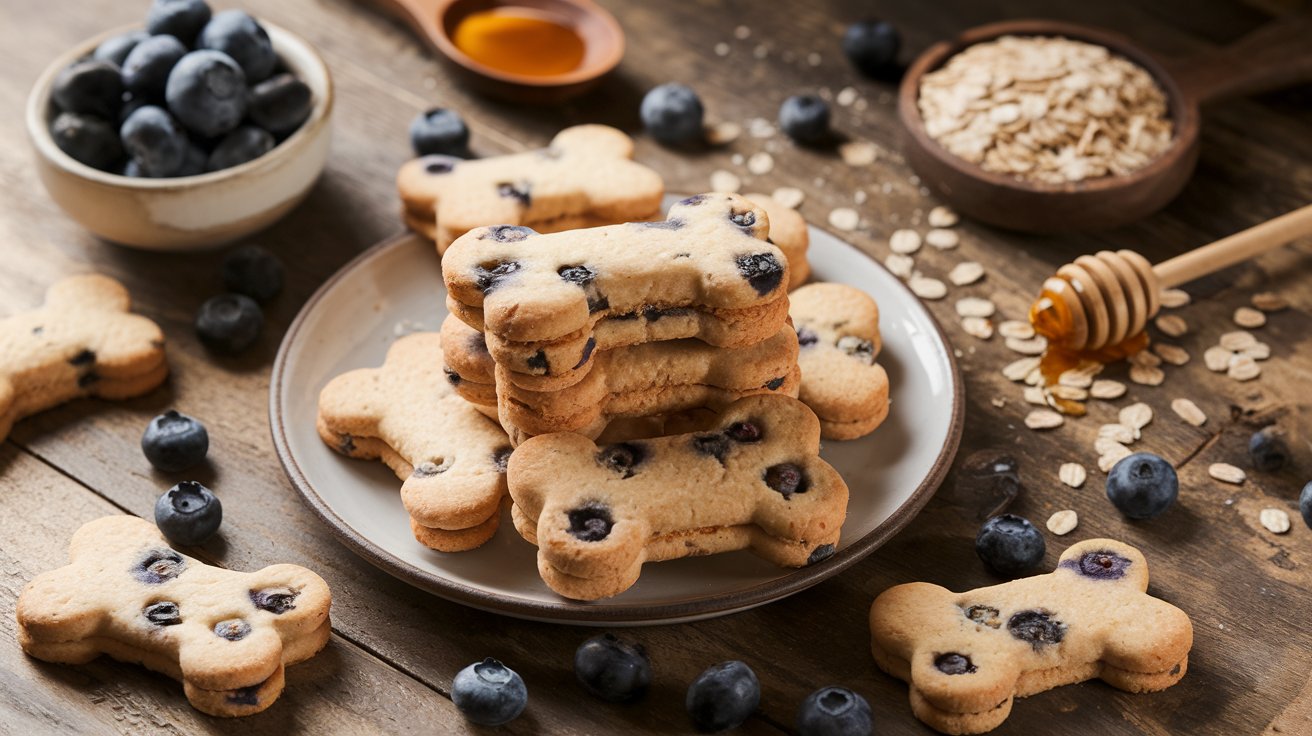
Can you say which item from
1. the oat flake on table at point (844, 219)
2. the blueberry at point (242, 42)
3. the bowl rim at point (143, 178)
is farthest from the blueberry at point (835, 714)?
the blueberry at point (242, 42)

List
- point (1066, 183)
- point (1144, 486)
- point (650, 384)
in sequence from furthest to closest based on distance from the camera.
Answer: point (1066, 183) → point (1144, 486) → point (650, 384)

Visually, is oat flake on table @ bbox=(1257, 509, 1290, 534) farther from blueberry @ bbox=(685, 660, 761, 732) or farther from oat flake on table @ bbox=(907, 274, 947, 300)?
blueberry @ bbox=(685, 660, 761, 732)

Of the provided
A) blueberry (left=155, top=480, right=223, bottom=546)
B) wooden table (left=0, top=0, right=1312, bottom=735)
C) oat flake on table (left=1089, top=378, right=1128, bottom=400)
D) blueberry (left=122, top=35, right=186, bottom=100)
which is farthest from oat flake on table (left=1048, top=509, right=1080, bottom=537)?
blueberry (left=122, top=35, right=186, bottom=100)

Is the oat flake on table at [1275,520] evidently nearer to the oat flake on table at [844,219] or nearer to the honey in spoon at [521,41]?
the oat flake on table at [844,219]

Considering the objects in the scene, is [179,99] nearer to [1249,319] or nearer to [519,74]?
[519,74]

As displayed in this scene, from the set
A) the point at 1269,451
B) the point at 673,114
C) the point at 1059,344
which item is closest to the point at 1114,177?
the point at 1059,344

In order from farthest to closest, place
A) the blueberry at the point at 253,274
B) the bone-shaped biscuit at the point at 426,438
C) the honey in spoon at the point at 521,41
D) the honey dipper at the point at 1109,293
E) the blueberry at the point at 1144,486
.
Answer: the honey in spoon at the point at 521,41 < the blueberry at the point at 253,274 < the honey dipper at the point at 1109,293 < the blueberry at the point at 1144,486 < the bone-shaped biscuit at the point at 426,438


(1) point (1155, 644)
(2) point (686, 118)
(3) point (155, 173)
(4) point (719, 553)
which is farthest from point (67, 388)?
(1) point (1155, 644)
